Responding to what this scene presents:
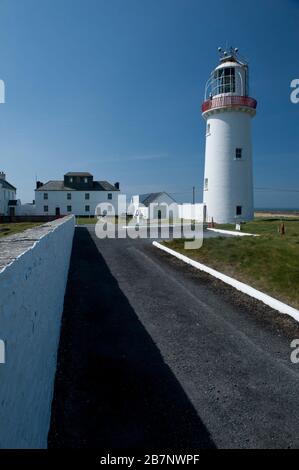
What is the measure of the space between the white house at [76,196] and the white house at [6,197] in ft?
15.4

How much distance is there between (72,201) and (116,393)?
59632mm

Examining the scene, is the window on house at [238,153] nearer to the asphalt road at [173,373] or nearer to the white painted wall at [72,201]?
the asphalt road at [173,373]

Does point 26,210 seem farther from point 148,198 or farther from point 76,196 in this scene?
point 148,198

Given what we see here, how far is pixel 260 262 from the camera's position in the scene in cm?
1204

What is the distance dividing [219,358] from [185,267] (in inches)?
304

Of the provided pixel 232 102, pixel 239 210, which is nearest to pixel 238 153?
pixel 232 102

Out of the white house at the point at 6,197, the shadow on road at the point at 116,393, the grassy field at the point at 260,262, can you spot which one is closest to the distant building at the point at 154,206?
the white house at the point at 6,197

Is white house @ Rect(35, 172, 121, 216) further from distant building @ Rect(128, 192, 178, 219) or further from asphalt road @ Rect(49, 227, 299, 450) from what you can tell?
asphalt road @ Rect(49, 227, 299, 450)

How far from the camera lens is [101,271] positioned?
12961mm

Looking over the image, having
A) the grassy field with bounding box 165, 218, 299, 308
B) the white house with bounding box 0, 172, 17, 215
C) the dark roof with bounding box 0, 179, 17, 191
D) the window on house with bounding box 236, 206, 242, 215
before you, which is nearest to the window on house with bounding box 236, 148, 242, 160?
the window on house with bounding box 236, 206, 242, 215

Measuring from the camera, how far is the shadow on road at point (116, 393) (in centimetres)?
404

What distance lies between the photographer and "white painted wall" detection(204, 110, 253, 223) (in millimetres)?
29672
